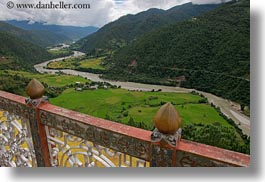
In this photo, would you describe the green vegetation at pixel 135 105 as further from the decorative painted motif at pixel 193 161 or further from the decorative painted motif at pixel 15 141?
the decorative painted motif at pixel 193 161

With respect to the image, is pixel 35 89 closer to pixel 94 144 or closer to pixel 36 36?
pixel 94 144

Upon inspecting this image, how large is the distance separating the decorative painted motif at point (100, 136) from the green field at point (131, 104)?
20.5 m

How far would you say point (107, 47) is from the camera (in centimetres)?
6019

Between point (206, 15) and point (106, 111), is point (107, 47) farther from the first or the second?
point (106, 111)

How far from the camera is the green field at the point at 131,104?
23612 millimetres

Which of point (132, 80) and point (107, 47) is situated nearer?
point (132, 80)

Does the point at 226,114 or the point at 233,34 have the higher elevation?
the point at 233,34

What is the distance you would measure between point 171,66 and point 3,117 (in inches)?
1460

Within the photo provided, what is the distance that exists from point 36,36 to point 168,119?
3571 inches

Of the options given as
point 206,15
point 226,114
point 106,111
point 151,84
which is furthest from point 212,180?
point 206,15

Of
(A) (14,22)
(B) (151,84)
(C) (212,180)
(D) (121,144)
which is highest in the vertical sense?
(A) (14,22)

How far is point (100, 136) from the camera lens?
→ 1.21m

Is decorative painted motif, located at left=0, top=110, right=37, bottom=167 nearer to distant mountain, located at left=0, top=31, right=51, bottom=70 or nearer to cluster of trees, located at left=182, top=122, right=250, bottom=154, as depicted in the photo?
cluster of trees, located at left=182, top=122, right=250, bottom=154

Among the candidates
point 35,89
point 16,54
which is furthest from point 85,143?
point 16,54
